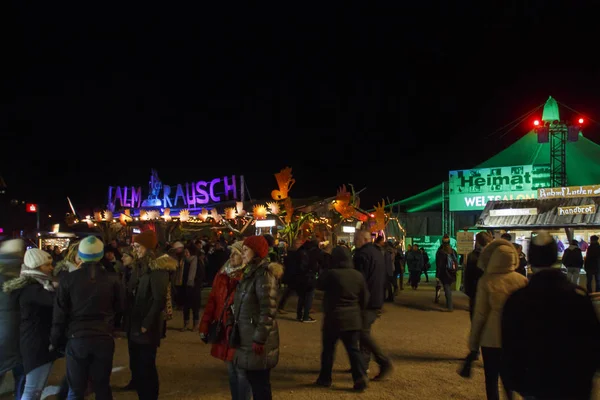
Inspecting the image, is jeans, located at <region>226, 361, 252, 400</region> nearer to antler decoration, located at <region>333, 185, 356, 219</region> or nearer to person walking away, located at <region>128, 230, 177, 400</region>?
person walking away, located at <region>128, 230, 177, 400</region>

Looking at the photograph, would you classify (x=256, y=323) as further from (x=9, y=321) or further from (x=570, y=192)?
(x=570, y=192)

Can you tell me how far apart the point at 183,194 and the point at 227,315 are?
20842 mm

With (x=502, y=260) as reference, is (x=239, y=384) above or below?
below

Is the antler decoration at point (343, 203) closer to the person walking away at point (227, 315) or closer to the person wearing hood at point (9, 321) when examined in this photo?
the person walking away at point (227, 315)

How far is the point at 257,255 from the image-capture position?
4.48 meters

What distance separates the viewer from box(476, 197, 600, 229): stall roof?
58.6 ft

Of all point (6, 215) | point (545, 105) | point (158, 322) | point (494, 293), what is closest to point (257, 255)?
point (158, 322)

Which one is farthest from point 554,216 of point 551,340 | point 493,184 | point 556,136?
point 551,340

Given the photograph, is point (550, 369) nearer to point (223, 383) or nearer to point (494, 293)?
point (494, 293)

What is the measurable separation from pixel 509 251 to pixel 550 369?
2.01 metres

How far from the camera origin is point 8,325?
4562mm

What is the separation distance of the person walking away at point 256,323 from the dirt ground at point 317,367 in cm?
173

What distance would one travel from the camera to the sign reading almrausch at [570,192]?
18797mm

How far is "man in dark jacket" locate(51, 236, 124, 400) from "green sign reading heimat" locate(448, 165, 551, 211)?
25.4m
